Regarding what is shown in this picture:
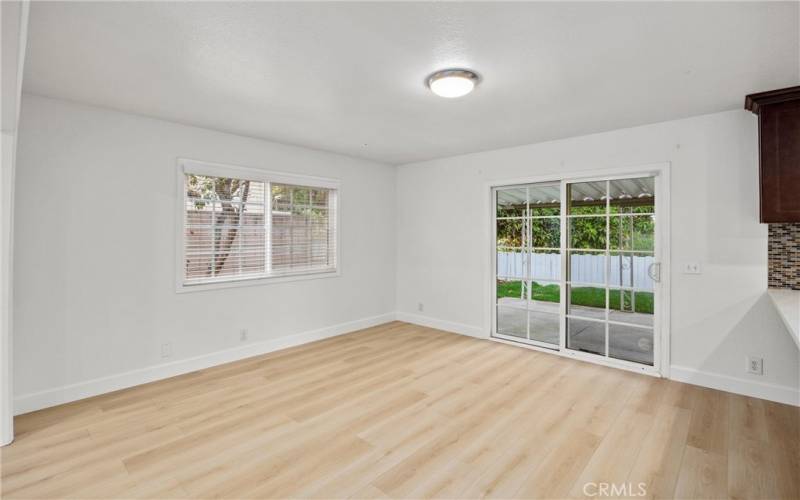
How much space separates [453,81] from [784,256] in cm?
316

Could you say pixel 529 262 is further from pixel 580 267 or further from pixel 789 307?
pixel 789 307

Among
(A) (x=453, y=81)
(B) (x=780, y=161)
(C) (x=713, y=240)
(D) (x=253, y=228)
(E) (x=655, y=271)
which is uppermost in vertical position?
(A) (x=453, y=81)

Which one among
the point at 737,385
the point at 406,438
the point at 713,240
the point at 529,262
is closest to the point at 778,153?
the point at 713,240

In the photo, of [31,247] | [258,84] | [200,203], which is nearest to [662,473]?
[258,84]

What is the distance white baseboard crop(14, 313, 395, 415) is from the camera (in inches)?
120

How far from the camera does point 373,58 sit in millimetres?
2416

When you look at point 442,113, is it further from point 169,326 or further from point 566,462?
point 169,326

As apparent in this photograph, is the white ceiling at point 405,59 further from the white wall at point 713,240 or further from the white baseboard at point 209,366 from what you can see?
the white baseboard at point 209,366

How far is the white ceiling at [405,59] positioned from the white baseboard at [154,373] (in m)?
2.36

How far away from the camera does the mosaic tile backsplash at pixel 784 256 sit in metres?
3.18

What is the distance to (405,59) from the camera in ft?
7.96
